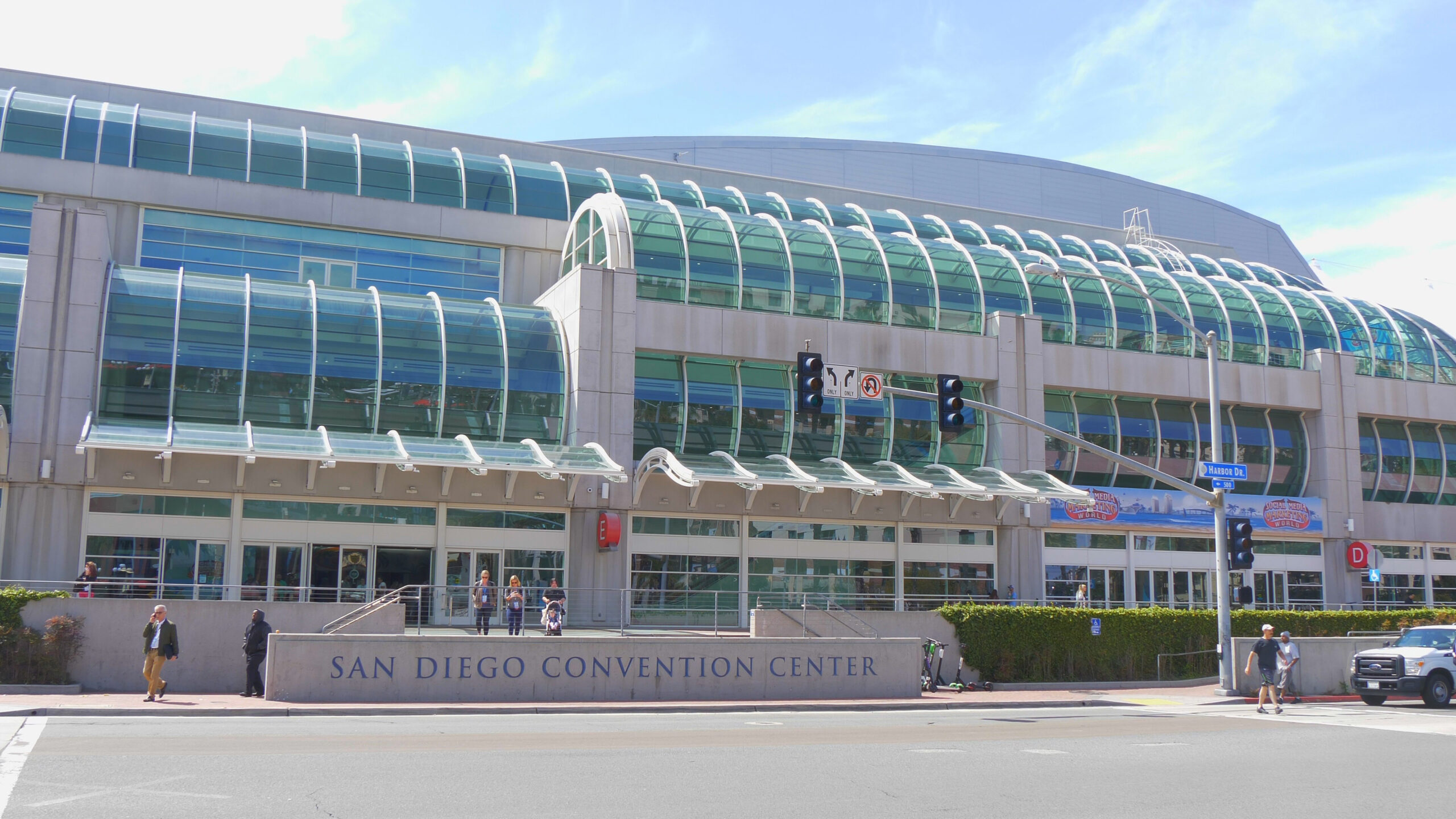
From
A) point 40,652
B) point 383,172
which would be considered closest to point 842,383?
point 40,652

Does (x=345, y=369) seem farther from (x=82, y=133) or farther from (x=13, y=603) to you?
(x=82, y=133)

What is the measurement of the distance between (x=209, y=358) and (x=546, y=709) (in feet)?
49.2

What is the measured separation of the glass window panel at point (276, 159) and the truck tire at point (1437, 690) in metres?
34.3

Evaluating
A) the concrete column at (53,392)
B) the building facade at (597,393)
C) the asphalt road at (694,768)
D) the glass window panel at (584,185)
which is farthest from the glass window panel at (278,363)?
the asphalt road at (694,768)

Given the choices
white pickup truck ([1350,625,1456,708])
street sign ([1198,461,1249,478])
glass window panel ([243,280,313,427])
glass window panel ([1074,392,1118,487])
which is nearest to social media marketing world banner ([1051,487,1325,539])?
glass window panel ([1074,392,1118,487])

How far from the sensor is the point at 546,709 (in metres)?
23.0

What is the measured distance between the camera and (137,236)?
37.2 meters

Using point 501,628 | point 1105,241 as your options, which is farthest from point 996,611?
point 1105,241

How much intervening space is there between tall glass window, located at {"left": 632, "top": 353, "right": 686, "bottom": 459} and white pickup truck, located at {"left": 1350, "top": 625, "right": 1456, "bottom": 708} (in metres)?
18.6

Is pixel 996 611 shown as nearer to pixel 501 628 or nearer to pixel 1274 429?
pixel 501 628

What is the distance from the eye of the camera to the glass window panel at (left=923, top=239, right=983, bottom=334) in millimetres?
40625

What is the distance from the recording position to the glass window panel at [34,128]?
37.3 m

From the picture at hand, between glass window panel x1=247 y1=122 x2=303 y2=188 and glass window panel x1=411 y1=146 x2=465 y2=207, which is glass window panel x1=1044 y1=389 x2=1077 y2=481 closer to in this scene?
glass window panel x1=411 y1=146 x2=465 y2=207

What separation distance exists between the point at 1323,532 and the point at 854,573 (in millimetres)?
19209
